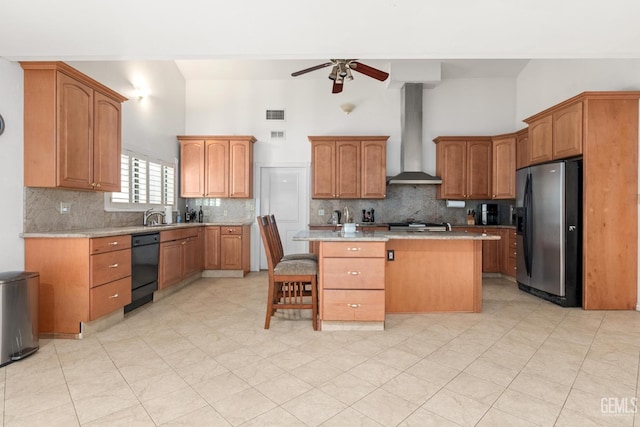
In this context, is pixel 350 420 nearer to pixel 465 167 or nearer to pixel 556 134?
pixel 556 134

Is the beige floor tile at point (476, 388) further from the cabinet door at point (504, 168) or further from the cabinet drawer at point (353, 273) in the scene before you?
the cabinet door at point (504, 168)

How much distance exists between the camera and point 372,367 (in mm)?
2303

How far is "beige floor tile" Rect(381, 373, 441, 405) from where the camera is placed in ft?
6.37

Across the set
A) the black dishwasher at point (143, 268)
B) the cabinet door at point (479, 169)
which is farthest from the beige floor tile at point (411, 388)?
the cabinet door at point (479, 169)

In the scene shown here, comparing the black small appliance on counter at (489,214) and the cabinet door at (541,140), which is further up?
the cabinet door at (541,140)

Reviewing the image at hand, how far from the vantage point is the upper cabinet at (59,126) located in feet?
9.34

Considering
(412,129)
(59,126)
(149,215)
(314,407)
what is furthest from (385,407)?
(412,129)

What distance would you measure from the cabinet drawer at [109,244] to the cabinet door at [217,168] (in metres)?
2.37

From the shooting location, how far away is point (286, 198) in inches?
241

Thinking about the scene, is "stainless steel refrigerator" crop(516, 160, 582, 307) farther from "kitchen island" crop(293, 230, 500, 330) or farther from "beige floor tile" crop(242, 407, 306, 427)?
"beige floor tile" crop(242, 407, 306, 427)

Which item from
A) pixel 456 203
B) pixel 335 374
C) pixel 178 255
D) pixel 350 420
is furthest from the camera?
pixel 456 203

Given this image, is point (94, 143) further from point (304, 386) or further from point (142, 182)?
point (304, 386)

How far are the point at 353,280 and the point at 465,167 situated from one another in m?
3.73

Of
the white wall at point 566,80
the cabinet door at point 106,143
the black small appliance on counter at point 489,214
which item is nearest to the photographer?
the cabinet door at point 106,143
